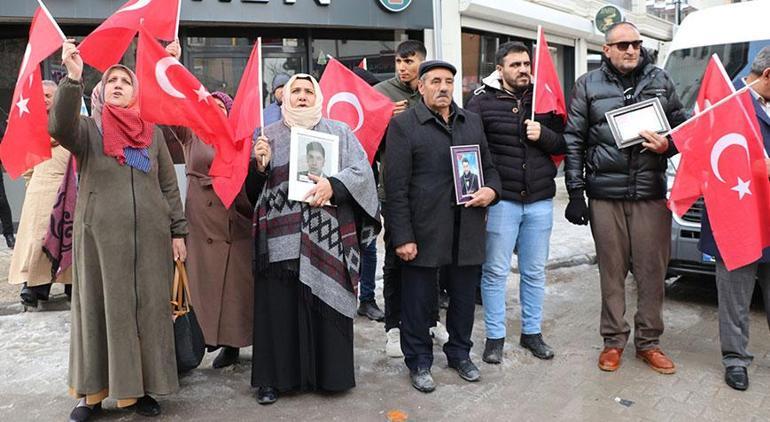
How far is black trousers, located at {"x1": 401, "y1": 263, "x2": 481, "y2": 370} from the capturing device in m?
4.17

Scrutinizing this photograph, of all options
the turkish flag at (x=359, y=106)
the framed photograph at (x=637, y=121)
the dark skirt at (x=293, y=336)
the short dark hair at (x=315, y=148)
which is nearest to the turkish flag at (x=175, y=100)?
the short dark hair at (x=315, y=148)

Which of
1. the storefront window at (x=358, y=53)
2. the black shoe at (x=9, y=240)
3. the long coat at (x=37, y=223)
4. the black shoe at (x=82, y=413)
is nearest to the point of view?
the black shoe at (x=82, y=413)

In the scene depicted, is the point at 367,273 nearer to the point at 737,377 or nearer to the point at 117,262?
the point at 117,262

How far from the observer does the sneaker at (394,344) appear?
4.71 metres

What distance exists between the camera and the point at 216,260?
423cm

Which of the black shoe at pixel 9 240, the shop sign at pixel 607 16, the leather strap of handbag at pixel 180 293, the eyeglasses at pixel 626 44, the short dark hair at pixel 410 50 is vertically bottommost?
the black shoe at pixel 9 240

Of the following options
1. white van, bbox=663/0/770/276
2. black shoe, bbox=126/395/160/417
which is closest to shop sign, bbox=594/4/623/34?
white van, bbox=663/0/770/276

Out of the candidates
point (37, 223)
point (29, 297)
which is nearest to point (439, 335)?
point (37, 223)

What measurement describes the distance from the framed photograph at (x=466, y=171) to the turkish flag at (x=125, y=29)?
6.34 ft

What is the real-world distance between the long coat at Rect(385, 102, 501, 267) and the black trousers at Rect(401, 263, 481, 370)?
131 mm

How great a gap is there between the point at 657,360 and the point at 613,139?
1.51 meters

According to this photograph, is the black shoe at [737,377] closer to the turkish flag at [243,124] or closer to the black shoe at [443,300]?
the black shoe at [443,300]

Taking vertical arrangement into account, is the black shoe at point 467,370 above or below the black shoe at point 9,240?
below

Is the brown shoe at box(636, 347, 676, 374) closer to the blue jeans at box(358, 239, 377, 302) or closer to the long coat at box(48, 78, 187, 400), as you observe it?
the blue jeans at box(358, 239, 377, 302)
